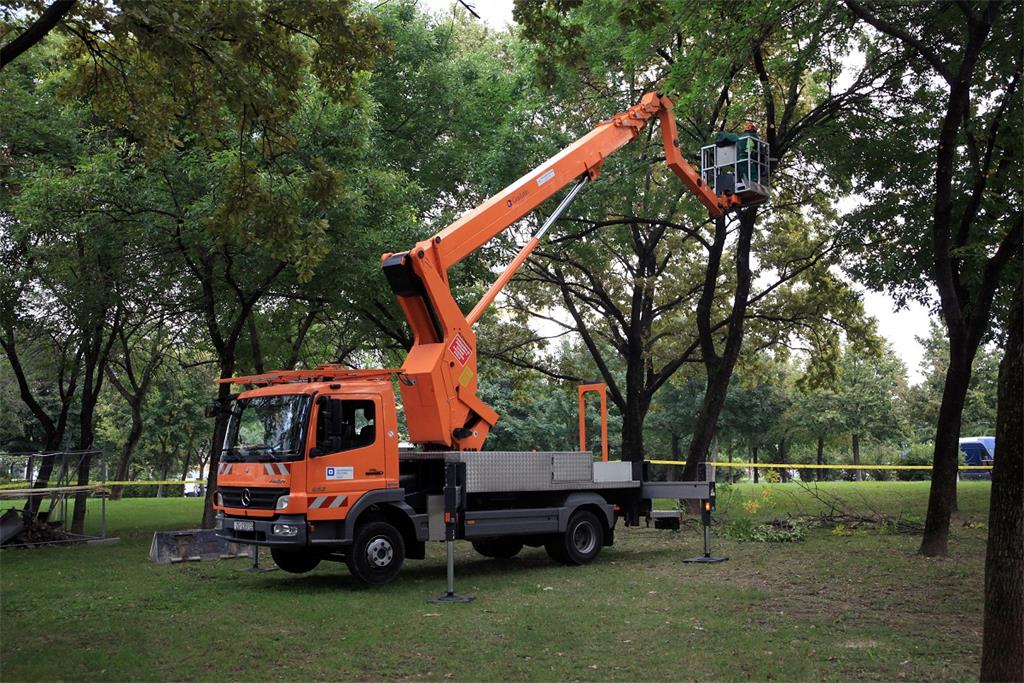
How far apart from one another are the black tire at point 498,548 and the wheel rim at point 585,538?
1247 mm

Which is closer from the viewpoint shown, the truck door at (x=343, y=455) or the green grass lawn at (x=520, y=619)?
the green grass lawn at (x=520, y=619)

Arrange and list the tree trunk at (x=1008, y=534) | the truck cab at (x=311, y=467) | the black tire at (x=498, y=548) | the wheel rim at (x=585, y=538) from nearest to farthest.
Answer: the tree trunk at (x=1008, y=534) < the truck cab at (x=311, y=467) < the wheel rim at (x=585, y=538) < the black tire at (x=498, y=548)

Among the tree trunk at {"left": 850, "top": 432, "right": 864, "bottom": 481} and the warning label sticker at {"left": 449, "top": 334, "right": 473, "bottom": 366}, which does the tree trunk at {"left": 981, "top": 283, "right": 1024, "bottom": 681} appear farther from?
the tree trunk at {"left": 850, "top": 432, "right": 864, "bottom": 481}

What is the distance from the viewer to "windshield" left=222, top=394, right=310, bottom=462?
1236cm

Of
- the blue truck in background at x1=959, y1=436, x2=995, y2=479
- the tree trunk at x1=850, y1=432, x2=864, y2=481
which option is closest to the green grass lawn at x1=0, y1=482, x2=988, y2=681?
the tree trunk at x1=850, y1=432, x2=864, y2=481

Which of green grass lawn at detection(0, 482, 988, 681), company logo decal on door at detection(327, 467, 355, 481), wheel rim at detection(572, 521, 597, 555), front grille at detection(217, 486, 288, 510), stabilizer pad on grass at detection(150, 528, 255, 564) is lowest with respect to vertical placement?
green grass lawn at detection(0, 482, 988, 681)

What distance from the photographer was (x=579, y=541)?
15.2 metres

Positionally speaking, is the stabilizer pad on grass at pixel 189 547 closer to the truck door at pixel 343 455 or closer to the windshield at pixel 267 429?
the windshield at pixel 267 429

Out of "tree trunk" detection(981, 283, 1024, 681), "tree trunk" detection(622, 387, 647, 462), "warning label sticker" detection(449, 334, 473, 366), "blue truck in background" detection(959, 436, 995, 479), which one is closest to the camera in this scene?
"tree trunk" detection(981, 283, 1024, 681)

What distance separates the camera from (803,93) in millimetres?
23297

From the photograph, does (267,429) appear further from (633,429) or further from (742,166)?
(633,429)

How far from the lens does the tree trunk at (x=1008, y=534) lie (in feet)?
20.9

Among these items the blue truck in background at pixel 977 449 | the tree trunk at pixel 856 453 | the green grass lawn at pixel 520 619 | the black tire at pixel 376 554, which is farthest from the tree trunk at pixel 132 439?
the blue truck in background at pixel 977 449

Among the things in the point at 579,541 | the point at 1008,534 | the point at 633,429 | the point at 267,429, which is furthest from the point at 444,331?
the point at 633,429
